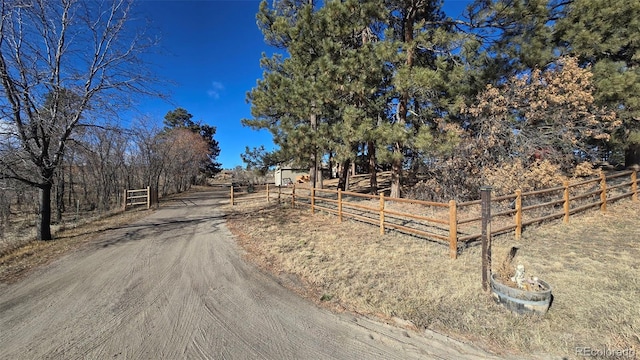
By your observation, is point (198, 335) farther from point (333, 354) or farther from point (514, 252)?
point (514, 252)

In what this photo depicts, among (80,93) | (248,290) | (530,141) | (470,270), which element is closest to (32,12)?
(80,93)

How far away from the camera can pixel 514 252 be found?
462 centimetres

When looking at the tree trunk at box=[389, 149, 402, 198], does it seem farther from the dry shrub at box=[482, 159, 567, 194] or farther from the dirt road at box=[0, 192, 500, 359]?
the dirt road at box=[0, 192, 500, 359]

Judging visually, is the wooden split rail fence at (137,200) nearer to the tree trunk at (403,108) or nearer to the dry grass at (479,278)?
the dry grass at (479,278)

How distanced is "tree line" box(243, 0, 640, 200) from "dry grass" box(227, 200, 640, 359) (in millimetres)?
2673

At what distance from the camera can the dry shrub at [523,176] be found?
7.09 m

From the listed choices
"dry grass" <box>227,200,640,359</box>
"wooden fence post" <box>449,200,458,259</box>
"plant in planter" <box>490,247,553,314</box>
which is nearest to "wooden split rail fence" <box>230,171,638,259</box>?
"wooden fence post" <box>449,200,458,259</box>

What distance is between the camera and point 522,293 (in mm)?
2822

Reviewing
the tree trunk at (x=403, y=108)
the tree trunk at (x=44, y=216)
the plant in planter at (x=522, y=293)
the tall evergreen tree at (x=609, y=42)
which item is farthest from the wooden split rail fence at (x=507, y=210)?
the tree trunk at (x=44, y=216)

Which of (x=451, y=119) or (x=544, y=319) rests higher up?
(x=451, y=119)

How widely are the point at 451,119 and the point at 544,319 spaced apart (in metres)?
7.56

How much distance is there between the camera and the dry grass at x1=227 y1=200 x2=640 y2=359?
2561mm

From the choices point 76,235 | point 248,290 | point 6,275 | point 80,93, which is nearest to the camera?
point 248,290

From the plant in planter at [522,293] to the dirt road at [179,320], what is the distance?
876 millimetres
